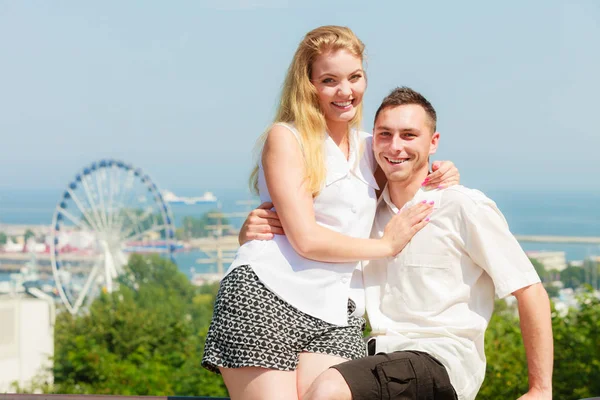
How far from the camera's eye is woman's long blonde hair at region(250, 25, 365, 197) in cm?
256

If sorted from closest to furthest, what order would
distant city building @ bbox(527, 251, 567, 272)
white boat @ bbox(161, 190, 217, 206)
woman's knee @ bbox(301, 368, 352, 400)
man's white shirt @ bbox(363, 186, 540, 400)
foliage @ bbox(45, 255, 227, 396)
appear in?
woman's knee @ bbox(301, 368, 352, 400)
man's white shirt @ bbox(363, 186, 540, 400)
foliage @ bbox(45, 255, 227, 396)
distant city building @ bbox(527, 251, 567, 272)
white boat @ bbox(161, 190, 217, 206)

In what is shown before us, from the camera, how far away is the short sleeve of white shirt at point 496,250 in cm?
245

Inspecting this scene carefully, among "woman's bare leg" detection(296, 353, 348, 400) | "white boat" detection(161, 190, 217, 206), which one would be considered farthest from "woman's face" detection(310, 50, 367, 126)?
"white boat" detection(161, 190, 217, 206)

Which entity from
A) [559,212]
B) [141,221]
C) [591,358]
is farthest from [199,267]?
[591,358]

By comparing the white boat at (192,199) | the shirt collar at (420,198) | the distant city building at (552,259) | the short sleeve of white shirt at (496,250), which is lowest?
the short sleeve of white shirt at (496,250)

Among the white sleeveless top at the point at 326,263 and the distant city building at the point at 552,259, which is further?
the distant city building at the point at 552,259

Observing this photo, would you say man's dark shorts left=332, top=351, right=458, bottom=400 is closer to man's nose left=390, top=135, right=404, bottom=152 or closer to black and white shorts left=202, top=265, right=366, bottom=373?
black and white shorts left=202, top=265, right=366, bottom=373

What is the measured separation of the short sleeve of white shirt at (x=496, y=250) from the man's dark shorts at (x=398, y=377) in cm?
30

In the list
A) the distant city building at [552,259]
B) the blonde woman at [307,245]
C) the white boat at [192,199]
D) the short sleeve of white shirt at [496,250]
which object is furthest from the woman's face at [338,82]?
the white boat at [192,199]

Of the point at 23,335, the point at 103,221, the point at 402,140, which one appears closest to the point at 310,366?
the point at 402,140

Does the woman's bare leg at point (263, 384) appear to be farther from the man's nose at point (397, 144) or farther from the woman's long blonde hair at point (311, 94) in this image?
the man's nose at point (397, 144)

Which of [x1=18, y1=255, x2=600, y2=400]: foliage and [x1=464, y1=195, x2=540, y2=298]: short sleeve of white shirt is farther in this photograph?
[x1=18, y1=255, x2=600, y2=400]: foliage

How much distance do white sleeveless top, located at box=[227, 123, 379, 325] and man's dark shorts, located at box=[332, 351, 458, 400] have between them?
0.74 ft

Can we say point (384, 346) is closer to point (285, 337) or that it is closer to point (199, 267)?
point (285, 337)
